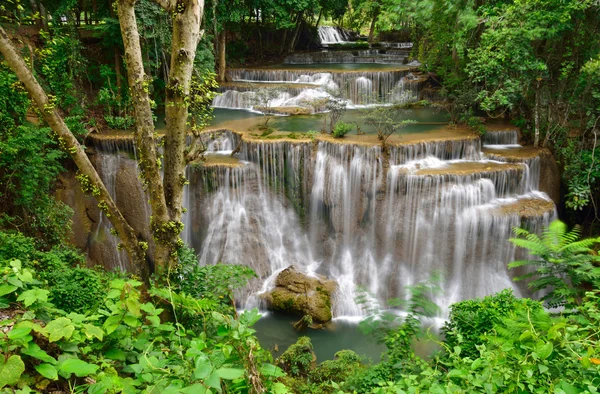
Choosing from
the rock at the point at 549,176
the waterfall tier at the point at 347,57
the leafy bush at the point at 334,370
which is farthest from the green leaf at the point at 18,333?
the waterfall tier at the point at 347,57

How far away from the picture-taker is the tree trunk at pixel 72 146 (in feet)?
11.9

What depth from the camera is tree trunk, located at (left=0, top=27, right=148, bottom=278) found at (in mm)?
3627

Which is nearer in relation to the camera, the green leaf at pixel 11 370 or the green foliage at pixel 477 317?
the green leaf at pixel 11 370

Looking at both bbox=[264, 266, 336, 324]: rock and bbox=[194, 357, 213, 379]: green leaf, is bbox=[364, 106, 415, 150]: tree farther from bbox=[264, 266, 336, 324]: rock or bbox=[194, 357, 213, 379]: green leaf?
bbox=[194, 357, 213, 379]: green leaf

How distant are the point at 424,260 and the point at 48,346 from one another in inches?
332

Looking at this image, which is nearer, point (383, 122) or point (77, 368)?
point (77, 368)

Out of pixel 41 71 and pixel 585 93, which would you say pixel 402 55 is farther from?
pixel 41 71

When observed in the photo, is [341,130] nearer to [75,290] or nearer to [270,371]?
[75,290]

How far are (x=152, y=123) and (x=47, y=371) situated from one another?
2.80m

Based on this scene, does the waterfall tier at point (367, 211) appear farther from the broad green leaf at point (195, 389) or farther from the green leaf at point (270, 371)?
the broad green leaf at point (195, 389)

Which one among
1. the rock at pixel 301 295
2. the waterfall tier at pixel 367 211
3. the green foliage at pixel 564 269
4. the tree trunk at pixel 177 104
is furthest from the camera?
the waterfall tier at pixel 367 211

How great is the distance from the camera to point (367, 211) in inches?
375

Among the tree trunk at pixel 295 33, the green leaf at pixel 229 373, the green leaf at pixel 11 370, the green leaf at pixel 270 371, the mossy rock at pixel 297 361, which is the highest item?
the tree trunk at pixel 295 33

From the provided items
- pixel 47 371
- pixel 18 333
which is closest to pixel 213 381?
pixel 47 371
